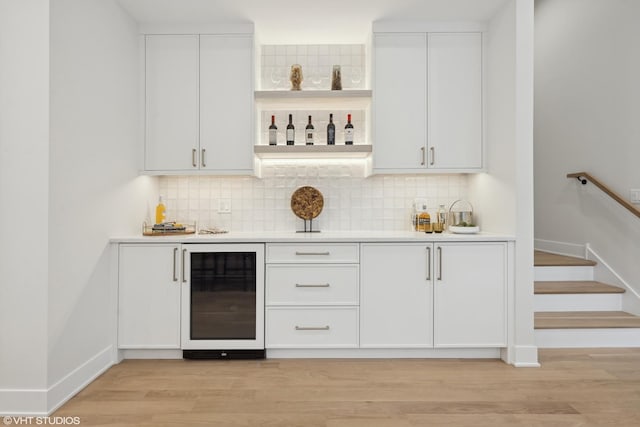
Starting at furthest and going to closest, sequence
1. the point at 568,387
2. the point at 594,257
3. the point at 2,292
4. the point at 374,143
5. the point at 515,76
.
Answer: the point at 594,257, the point at 374,143, the point at 515,76, the point at 568,387, the point at 2,292

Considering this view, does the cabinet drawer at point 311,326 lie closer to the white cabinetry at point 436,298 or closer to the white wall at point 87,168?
the white cabinetry at point 436,298

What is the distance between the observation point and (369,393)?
2.44m

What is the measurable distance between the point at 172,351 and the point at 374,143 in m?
2.19

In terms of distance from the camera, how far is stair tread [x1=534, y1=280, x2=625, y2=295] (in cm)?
343

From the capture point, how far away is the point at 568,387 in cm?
250

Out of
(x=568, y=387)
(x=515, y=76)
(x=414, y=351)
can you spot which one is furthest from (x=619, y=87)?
(x=414, y=351)

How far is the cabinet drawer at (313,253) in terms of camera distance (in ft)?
9.72

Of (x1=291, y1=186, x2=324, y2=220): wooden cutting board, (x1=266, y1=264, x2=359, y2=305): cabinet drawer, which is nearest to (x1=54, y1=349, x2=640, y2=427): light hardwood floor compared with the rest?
(x1=266, y1=264, x2=359, y2=305): cabinet drawer

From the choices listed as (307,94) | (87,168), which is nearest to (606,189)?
(307,94)

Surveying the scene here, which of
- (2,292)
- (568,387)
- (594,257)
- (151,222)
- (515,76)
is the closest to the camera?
(2,292)

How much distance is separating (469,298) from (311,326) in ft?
3.78

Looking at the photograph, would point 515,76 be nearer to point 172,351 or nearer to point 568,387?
point 568,387

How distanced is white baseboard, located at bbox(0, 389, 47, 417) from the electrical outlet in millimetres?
1854

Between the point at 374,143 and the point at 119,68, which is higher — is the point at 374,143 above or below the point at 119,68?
below
